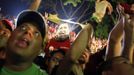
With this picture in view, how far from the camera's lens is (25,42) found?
68.1 inches

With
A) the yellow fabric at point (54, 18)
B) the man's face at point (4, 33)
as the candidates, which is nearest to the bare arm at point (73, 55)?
the man's face at point (4, 33)

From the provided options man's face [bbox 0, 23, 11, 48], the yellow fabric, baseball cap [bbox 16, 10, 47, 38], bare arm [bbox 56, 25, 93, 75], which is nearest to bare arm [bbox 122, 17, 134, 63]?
bare arm [bbox 56, 25, 93, 75]

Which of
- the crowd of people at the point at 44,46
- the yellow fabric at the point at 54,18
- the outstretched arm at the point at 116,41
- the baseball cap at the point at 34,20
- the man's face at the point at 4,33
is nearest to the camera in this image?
the crowd of people at the point at 44,46

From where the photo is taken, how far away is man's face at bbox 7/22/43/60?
1.72 meters

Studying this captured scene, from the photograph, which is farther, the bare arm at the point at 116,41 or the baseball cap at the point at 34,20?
the bare arm at the point at 116,41

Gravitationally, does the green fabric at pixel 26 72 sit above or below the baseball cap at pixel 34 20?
below

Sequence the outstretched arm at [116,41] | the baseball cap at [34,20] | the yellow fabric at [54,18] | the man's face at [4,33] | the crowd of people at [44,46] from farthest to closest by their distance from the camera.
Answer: the yellow fabric at [54,18]
the man's face at [4,33]
the outstretched arm at [116,41]
the baseball cap at [34,20]
the crowd of people at [44,46]

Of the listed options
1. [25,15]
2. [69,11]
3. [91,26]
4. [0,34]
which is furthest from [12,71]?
[69,11]

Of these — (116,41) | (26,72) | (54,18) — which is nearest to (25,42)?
(26,72)

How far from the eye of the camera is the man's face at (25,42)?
67.7 inches

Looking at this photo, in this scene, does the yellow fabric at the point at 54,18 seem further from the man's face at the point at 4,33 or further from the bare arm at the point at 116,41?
the bare arm at the point at 116,41

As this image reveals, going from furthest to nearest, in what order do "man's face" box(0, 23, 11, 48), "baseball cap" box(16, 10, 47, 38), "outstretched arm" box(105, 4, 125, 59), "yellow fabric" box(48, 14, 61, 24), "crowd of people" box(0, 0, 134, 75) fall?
"yellow fabric" box(48, 14, 61, 24) < "man's face" box(0, 23, 11, 48) < "outstretched arm" box(105, 4, 125, 59) < "baseball cap" box(16, 10, 47, 38) < "crowd of people" box(0, 0, 134, 75)

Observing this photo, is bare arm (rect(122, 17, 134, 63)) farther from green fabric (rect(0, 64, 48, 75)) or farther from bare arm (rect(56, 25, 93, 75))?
green fabric (rect(0, 64, 48, 75))

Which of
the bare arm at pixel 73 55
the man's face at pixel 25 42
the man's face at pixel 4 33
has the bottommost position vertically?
the man's face at pixel 4 33
